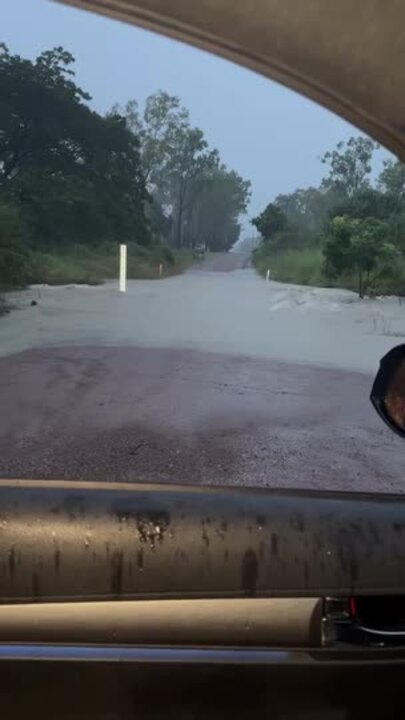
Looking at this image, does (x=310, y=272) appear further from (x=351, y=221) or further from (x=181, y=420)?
(x=181, y=420)

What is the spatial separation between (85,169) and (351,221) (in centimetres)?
57

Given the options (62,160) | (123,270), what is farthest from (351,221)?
(62,160)

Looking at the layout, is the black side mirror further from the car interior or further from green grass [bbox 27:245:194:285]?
green grass [bbox 27:245:194:285]

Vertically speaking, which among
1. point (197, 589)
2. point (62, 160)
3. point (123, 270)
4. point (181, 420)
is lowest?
point (197, 589)

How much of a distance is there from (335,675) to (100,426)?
27.6 inches

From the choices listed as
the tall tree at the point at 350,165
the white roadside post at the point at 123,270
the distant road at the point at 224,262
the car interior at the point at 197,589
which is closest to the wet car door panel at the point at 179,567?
the car interior at the point at 197,589

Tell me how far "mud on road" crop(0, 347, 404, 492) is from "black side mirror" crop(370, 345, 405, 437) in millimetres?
22

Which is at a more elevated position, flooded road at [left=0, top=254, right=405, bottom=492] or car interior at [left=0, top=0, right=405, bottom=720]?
flooded road at [left=0, top=254, right=405, bottom=492]

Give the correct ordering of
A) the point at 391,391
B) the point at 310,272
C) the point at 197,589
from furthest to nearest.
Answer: the point at 310,272 < the point at 391,391 < the point at 197,589

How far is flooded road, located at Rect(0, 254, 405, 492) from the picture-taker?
75.8 inches

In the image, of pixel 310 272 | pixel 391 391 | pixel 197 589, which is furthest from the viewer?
pixel 310 272

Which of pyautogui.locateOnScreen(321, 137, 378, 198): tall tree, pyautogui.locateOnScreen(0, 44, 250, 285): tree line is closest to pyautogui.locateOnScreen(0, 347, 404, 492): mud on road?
pyautogui.locateOnScreen(0, 44, 250, 285): tree line

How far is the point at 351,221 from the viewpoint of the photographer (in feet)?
6.66

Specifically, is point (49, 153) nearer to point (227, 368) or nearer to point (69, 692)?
point (227, 368)
